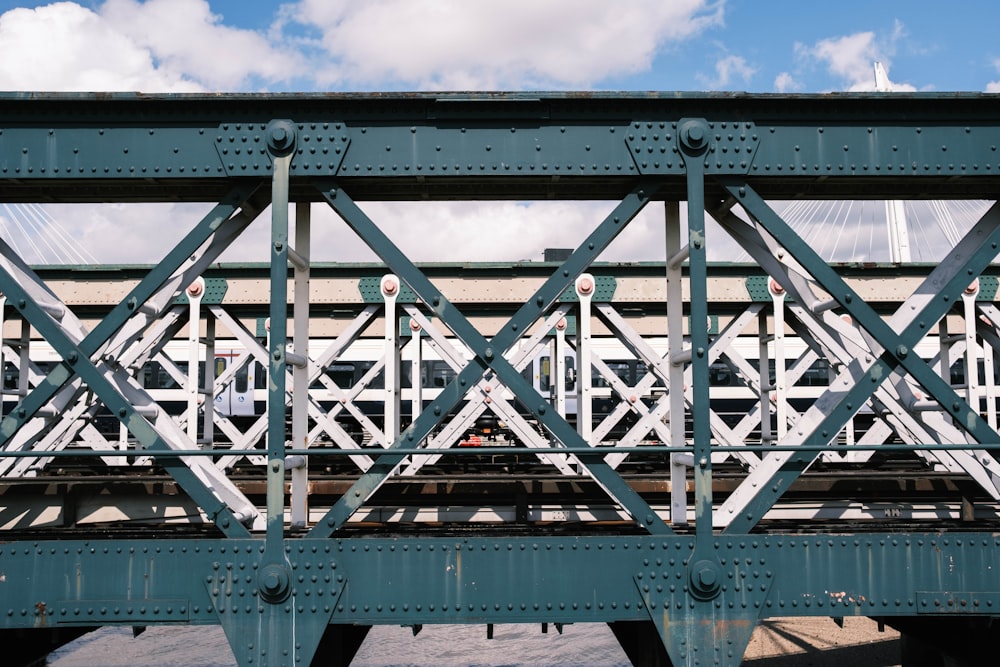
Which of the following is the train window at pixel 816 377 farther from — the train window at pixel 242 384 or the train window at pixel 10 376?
the train window at pixel 10 376

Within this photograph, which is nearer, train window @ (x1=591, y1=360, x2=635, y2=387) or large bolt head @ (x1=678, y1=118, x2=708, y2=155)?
large bolt head @ (x1=678, y1=118, x2=708, y2=155)

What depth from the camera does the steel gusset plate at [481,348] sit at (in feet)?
19.5

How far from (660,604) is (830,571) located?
1207 mm

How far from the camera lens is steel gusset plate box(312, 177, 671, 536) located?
596cm

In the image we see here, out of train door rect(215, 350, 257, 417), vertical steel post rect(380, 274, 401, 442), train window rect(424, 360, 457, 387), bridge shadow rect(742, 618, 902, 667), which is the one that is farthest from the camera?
train window rect(424, 360, 457, 387)

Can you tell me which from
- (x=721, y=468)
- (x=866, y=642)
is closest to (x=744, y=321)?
(x=721, y=468)

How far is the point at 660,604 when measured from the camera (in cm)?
589

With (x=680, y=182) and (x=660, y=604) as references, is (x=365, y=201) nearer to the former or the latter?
(x=680, y=182)

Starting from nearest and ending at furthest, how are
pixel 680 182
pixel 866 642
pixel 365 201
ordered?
pixel 680 182 → pixel 365 201 → pixel 866 642

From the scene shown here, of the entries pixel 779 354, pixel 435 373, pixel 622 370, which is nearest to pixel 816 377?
pixel 622 370

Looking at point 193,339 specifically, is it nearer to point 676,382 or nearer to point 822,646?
point 676,382

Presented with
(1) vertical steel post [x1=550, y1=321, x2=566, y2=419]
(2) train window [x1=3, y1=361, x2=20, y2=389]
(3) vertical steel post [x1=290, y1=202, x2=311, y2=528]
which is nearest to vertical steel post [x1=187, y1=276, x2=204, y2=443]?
(1) vertical steel post [x1=550, y1=321, x2=566, y2=419]

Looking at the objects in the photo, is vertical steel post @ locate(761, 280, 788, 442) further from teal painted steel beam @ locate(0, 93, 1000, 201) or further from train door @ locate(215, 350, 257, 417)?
train door @ locate(215, 350, 257, 417)

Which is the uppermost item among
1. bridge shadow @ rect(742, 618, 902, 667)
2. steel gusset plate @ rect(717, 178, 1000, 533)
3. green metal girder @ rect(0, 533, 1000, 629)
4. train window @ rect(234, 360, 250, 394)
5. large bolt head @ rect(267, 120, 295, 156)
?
large bolt head @ rect(267, 120, 295, 156)
